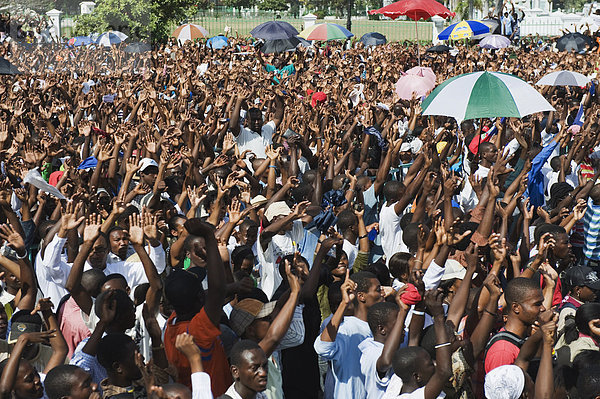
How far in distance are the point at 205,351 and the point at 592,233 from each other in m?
3.81

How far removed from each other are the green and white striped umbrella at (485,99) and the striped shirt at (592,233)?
115 cm

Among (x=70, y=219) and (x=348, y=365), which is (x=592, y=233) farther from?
(x=70, y=219)

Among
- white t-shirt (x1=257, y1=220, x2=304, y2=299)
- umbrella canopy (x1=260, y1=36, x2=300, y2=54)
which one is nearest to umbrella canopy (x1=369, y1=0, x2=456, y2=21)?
umbrella canopy (x1=260, y1=36, x2=300, y2=54)

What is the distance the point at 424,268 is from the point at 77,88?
8.37 meters

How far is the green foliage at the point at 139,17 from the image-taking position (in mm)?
26234

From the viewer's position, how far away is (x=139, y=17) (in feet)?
86.5

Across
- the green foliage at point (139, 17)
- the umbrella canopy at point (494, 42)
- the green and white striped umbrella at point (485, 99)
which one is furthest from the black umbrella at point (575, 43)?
the green and white striped umbrella at point (485, 99)

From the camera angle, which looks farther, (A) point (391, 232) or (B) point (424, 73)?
(B) point (424, 73)

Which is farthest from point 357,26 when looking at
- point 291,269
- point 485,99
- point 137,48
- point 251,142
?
point 291,269

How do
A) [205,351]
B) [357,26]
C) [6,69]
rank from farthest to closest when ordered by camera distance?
[357,26] → [6,69] → [205,351]

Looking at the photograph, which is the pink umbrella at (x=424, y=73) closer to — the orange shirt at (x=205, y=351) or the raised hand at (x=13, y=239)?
the raised hand at (x=13, y=239)

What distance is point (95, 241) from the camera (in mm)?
4738

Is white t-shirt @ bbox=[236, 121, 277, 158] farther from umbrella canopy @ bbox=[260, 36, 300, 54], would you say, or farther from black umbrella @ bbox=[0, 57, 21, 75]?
umbrella canopy @ bbox=[260, 36, 300, 54]

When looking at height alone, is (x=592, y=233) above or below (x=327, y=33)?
below
